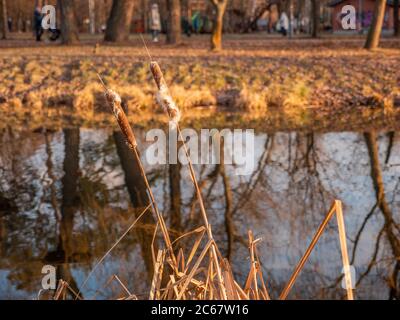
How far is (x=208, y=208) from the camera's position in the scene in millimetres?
9570

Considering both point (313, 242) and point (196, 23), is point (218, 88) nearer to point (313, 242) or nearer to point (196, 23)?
point (313, 242)

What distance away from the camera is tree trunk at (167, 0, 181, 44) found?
2692cm

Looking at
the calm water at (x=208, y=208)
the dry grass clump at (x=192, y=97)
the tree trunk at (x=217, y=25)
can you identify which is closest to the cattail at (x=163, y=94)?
the calm water at (x=208, y=208)

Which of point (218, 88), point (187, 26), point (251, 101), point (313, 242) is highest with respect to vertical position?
point (187, 26)

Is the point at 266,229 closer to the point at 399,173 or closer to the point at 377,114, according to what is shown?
the point at 399,173

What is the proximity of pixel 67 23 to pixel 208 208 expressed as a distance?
19166 millimetres

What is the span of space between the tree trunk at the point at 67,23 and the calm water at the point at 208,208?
1288 centimetres

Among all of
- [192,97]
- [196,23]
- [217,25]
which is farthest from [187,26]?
[192,97]

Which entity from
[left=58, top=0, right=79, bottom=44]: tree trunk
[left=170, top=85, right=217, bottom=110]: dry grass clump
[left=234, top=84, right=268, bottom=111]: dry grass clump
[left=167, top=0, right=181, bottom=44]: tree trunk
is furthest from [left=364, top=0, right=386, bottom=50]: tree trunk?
[left=58, top=0, right=79, bottom=44]: tree trunk

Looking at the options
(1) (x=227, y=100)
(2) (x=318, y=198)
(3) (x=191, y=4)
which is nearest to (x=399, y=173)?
(2) (x=318, y=198)

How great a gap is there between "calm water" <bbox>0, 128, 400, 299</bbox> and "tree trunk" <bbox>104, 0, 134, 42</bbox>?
14662 mm

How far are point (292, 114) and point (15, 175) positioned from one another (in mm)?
7294

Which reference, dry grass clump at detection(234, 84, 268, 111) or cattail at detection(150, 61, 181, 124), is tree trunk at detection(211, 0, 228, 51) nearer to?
dry grass clump at detection(234, 84, 268, 111)

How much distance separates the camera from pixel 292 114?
17.0 metres
